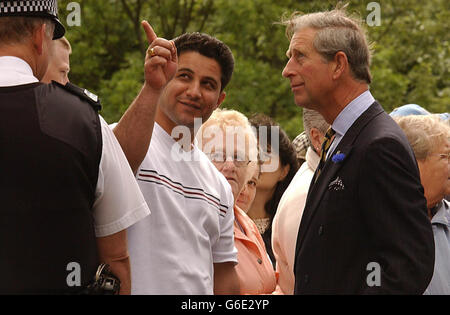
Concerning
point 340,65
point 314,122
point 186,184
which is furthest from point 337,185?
point 314,122

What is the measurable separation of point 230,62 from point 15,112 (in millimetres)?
1907

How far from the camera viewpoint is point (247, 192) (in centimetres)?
574

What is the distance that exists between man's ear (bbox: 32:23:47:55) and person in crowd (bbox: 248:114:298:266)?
3.58 metres

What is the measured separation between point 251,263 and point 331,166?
139cm

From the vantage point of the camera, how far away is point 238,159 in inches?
205

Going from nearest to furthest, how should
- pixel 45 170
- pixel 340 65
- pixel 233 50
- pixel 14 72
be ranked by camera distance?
pixel 45 170
pixel 14 72
pixel 340 65
pixel 233 50

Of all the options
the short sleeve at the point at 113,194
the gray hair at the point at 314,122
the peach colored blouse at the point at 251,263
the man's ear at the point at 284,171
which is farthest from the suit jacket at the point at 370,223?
the man's ear at the point at 284,171

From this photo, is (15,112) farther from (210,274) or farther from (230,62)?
(230,62)

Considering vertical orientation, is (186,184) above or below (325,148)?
below

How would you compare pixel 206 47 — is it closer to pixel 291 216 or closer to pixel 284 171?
pixel 291 216

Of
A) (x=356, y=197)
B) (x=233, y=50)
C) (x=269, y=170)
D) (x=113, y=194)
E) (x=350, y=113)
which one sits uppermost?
(x=233, y=50)

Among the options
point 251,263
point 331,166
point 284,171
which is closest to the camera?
point 331,166

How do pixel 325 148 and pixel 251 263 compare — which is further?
pixel 251 263

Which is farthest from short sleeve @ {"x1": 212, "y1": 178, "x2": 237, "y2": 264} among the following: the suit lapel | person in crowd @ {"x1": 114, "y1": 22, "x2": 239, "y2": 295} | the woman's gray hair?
the woman's gray hair
